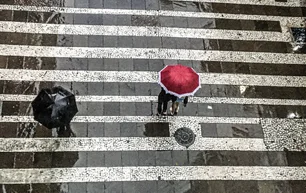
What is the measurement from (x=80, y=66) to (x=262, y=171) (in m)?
5.53

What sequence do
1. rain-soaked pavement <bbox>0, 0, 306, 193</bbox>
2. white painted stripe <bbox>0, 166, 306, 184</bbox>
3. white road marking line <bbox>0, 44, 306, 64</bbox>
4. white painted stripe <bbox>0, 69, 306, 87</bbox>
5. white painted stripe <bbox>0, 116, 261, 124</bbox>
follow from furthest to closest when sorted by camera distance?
white road marking line <bbox>0, 44, 306, 64</bbox>, white painted stripe <bbox>0, 69, 306, 87</bbox>, white painted stripe <bbox>0, 116, 261, 124</bbox>, rain-soaked pavement <bbox>0, 0, 306, 193</bbox>, white painted stripe <bbox>0, 166, 306, 184</bbox>

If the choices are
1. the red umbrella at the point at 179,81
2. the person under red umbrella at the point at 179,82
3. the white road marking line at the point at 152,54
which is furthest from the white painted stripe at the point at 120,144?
the white road marking line at the point at 152,54

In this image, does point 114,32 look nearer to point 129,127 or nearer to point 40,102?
point 129,127

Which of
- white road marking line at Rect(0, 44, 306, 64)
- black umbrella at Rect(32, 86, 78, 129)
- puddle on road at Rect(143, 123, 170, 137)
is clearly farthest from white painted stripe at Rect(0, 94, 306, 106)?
black umbrella at Rect(32, 86, 78, 129)

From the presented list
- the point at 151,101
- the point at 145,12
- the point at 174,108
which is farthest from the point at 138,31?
the point at 174,108

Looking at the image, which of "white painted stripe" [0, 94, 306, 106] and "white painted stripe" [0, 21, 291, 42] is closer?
"white painted stripe" [0, 94, 306, 106]

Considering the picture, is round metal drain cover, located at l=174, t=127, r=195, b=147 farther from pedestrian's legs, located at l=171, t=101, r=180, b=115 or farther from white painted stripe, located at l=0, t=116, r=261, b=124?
pedestrian's legs, located at l=171, t=101, r=180, b=115

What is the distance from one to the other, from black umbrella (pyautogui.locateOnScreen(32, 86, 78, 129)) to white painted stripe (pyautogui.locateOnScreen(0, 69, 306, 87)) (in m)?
1.91

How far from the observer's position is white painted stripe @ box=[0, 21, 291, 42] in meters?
12.0

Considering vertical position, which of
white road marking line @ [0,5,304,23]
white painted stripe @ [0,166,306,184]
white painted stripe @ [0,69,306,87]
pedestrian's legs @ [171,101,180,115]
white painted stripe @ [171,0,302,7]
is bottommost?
white painted stripe @ [0,166,306,184]

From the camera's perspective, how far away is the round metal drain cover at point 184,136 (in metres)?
10.8

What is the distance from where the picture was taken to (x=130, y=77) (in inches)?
455

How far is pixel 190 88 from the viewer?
30.9 ft

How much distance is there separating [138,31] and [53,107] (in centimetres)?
412
